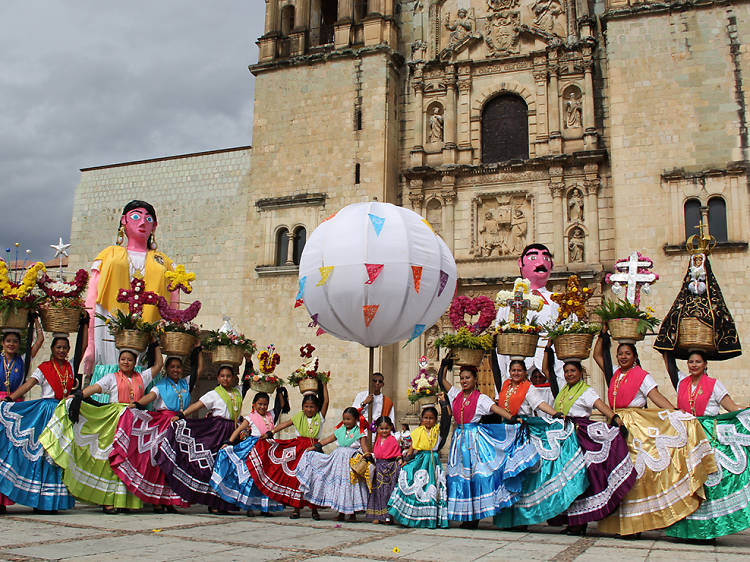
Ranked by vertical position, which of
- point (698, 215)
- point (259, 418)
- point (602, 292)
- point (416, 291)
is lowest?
point (259, 418)

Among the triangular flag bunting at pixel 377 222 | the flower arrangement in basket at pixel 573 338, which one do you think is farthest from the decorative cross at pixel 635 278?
the triangular flag bunting at pixel 377 222

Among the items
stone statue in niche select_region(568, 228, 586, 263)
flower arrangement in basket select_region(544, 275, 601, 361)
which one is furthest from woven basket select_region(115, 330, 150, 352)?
stone statue in niche select_region(568, 228, 586, 263)

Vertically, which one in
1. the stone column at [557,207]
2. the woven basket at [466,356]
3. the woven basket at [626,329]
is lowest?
the woven basket at [466,356]

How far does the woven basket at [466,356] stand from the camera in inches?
302

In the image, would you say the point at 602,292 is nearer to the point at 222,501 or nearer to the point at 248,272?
the point at 248,272

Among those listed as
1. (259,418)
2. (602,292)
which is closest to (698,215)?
(602,292)

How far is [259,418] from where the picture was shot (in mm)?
8727

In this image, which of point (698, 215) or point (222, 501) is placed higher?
point (698, 215)

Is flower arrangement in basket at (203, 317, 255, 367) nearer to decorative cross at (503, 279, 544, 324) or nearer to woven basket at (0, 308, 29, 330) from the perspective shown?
woven basket at (0, 308, 29, 330)

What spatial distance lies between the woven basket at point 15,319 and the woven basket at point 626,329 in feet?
20.9

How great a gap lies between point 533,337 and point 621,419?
1.23 metres

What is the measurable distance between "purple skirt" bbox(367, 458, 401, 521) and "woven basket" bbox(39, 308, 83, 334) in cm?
376

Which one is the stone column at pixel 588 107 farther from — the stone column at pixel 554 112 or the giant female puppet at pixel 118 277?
the giant female puppet at pixel 118 277

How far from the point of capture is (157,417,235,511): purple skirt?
26.0 ft
